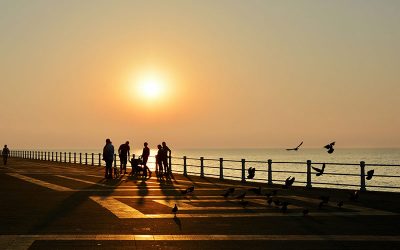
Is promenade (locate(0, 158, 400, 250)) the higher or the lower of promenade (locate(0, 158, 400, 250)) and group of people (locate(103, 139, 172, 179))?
the lower

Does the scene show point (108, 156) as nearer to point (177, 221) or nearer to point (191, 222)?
point (177, 221)

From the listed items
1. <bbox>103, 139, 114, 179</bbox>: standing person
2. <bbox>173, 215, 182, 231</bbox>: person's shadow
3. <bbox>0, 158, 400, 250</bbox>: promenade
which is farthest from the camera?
<bbox>103, 139, 114, 179</bbox>: standing person

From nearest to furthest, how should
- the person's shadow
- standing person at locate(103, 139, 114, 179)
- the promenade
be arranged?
1. the promenade
2. the person's shadow
3. standing person at locate(103, 139, 114, 179)

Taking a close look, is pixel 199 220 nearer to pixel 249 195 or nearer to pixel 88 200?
pixel 88 200

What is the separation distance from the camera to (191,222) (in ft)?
43.2

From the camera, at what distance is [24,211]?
15.2 m

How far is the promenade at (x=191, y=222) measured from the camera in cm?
1046

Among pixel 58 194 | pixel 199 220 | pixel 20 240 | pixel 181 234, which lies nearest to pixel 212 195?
pixel 58 194

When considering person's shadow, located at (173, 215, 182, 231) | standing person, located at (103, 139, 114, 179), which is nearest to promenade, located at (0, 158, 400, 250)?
person's shadow, located at (173, 215, 182, 231)

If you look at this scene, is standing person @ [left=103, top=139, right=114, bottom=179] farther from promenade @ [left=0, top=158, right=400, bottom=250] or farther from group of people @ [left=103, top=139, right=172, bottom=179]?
promenade @ [left=0, top=158, right=400, bottom=250]

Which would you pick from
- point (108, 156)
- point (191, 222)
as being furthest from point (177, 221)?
point (108, 156)

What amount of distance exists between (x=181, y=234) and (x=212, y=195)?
30.8 feet

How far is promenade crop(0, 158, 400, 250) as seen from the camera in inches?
412

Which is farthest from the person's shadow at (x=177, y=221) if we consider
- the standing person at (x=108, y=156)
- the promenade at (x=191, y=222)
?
the standing person at (x=108, y=156)
